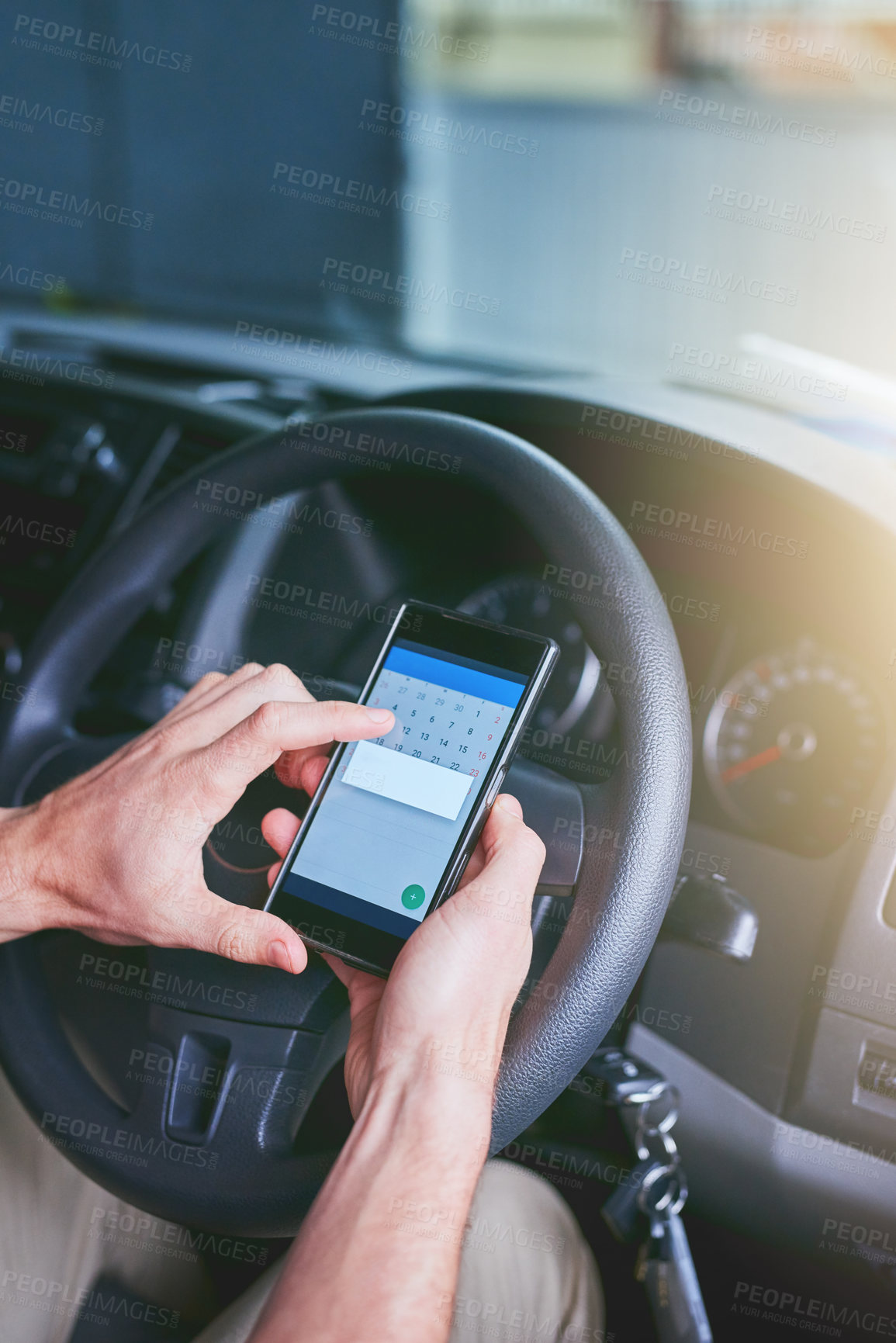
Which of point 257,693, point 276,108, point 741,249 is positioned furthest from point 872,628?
point 276,108

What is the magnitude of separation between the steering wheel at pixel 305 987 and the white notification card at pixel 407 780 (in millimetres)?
88

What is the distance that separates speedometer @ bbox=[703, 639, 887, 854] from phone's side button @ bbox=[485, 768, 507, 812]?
1.36ft

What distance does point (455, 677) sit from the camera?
2.35 feet

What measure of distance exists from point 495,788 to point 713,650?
0.46m

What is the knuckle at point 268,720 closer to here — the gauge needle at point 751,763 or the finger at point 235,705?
the finger at point 235,705

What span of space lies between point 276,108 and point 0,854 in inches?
128

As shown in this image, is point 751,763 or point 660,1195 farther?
point 751,763

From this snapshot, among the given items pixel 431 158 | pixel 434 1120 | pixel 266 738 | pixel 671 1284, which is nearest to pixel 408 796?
pixel 266 738

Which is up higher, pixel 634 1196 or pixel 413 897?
pixel 413 897

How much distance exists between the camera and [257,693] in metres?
0.73

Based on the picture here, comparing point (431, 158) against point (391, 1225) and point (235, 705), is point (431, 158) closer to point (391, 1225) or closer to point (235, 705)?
point (235, 705)

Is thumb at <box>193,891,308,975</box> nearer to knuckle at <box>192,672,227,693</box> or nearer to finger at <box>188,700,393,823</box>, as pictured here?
finger at <box>188,700,393,823</box>

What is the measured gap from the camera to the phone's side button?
667mm

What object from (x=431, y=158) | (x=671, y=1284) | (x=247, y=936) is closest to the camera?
(x=247, y=936)
